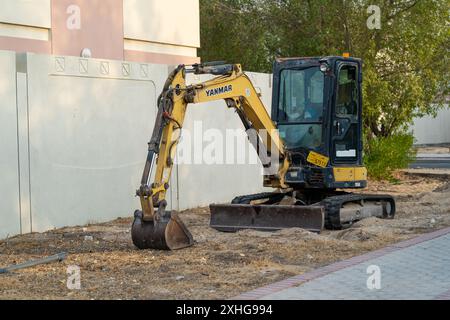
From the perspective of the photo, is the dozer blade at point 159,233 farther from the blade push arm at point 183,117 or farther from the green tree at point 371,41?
the green tree at point 371,41

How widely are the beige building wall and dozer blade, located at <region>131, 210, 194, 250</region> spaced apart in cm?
689

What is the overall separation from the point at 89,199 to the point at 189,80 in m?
3.56

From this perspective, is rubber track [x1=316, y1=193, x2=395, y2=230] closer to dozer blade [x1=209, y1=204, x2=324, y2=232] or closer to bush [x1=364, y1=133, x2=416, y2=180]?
dozer blade [x1=209, y1=204, x2=324, y2=232]

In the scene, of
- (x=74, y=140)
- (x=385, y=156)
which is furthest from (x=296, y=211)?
(x=385, y=156)

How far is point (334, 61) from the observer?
13.3 metres

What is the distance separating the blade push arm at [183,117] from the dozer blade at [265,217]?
2.18 ft

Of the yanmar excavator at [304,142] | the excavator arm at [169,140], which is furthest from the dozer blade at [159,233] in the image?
the yanmar excavator at [304,142]

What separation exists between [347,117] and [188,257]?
430 centimetres

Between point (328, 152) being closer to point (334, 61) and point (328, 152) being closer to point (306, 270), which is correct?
point (334, 61)

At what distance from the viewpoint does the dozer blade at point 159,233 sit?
11.0m

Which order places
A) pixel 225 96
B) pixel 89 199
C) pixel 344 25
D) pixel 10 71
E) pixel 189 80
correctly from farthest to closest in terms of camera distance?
pixel 344 25 < pixel 189 80 < pixel 89 199 < pixel 10 71 < pixel 225 96

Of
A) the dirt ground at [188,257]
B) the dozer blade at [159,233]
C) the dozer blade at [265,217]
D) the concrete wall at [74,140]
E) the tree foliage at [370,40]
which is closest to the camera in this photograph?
the dirt ground at [188,257]

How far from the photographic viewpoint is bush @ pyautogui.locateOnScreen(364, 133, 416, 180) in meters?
22.6

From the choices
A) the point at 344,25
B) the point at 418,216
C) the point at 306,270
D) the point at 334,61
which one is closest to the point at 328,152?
the point at 334,61
